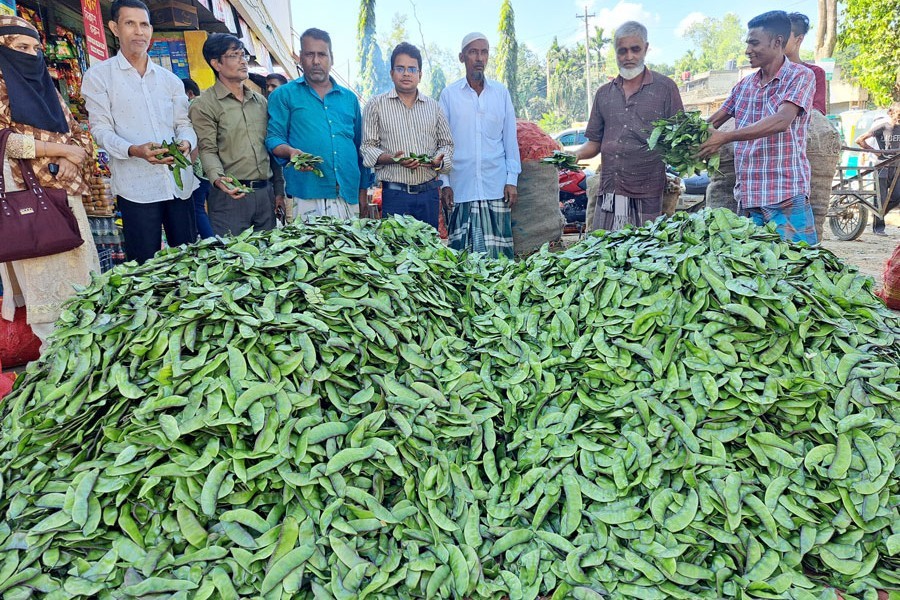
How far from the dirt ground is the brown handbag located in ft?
20.9

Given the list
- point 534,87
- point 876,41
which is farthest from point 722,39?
point 876,41

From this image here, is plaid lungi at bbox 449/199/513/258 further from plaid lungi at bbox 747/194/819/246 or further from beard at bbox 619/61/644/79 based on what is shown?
plaid lungi at bbox 747/194/819/246

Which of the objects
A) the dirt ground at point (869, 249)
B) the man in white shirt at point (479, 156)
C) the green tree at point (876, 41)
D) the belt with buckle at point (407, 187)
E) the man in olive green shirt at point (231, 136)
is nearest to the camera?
the man in olive green shirt at point (231, 136)

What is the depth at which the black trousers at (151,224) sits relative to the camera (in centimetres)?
306

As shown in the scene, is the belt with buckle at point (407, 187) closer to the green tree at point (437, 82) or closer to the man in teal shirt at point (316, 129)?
the man in teal shirt at point (316, 129)

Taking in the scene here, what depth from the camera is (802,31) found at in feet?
13.7

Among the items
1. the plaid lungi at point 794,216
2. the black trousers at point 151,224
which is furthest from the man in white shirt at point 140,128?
the plaid lungi at point 794,216

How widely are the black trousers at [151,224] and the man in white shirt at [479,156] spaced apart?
1767mm

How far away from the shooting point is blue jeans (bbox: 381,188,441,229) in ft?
11.9

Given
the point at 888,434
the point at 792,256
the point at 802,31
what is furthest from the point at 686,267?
the point at 802,31

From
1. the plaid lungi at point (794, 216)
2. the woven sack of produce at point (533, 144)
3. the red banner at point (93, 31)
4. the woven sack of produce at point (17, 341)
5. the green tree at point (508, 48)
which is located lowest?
the woven sack of produce at point (17, 341)

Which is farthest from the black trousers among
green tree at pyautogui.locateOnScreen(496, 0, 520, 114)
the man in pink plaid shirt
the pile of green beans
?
green tree at pyautogui.locateOnScreen(496, 0, 520, 114)

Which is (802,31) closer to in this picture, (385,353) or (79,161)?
(385,353)

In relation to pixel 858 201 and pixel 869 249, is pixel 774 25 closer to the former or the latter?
pixel 869 249
